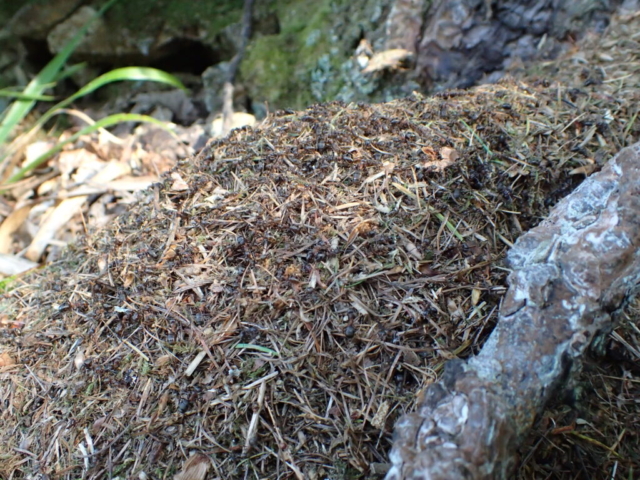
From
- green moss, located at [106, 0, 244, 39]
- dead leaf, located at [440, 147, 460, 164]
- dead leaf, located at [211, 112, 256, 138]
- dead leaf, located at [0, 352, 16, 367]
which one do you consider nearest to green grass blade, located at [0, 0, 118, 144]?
green moss, located at [106, 0, 244, 39]

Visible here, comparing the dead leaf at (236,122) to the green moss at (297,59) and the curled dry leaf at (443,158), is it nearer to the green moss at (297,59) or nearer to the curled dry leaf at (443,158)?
the green moss at (297,59)

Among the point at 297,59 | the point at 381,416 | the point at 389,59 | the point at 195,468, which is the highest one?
the point at 389,59

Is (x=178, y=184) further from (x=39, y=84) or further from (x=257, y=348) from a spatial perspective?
(x=39, y=84)

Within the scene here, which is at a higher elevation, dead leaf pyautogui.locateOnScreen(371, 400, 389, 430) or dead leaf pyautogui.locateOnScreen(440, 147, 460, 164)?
dead leaf pyautogui.locateOnScreen(440, 147, 460, 164)

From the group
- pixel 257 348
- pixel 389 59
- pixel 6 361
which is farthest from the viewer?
pixel 389 59

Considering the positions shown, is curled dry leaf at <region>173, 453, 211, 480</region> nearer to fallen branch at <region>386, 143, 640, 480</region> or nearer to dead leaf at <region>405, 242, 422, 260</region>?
fallen branch at <region>386, 143, 640, 480</region>

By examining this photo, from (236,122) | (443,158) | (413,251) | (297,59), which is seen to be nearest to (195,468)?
(413,251)

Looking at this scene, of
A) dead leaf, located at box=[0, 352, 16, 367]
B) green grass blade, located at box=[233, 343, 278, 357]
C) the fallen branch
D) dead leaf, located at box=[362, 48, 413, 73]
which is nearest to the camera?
the fallen branch
